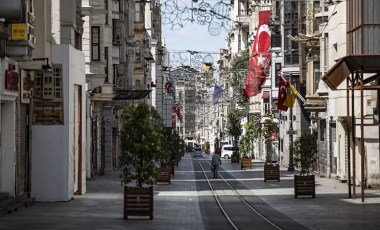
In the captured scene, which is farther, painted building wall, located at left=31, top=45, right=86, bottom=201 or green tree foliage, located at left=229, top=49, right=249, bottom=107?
green tree foliage, located at left=229, top=49, right=249, bottom=107

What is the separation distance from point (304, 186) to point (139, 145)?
11998 mm

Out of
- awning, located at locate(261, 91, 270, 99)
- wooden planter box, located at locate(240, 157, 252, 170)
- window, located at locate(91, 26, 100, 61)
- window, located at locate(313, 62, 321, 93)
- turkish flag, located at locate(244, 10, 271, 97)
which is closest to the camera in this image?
window, located at locate(91, 26, 100, 61)

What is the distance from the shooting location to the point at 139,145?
99.9ft

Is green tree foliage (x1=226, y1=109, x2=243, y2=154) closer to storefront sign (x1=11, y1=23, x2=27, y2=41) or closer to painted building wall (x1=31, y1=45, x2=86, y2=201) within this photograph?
painted building wall (x1=31, y1=45, x2=86, y2=201)

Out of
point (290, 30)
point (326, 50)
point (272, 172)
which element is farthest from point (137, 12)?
point (272, 172)

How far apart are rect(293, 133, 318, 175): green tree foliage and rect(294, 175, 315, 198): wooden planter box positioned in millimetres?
3222

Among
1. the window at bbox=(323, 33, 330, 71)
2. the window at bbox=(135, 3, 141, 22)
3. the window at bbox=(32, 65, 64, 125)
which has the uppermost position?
the window at bbox=(135, 3, 141, 22)

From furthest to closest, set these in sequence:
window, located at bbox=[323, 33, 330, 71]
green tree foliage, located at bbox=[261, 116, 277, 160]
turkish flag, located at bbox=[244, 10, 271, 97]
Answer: green tree foliage, located at bbox=[261, 116, 277, 160], turkish flag, located at bbox=[244, 10, 271, 97], window, located at bbox=[323, 33, 330, 71]

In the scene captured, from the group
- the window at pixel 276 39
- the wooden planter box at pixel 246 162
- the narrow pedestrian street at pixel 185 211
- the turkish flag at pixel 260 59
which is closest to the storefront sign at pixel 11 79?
the narrow pedestrian street at pixel 185 211

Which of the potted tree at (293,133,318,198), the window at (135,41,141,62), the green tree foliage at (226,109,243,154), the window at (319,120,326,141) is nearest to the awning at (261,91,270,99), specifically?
the green tree foliage at (226,109,243,154)

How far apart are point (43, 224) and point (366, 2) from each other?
20.2 metres

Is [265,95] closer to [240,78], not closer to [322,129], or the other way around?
[240,78]

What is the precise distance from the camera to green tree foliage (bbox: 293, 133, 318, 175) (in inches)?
1753

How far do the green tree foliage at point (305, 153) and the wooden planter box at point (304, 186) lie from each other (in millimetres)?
3222
